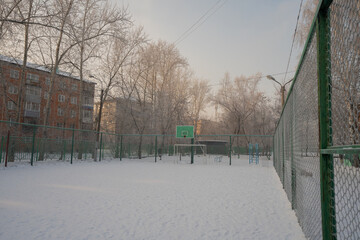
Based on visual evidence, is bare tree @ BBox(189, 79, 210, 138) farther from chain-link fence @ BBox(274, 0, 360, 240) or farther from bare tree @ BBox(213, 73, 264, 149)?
chain-link fence @ BBox(274, 0, 360, 240)

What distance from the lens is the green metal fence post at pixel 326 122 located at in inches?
71.2

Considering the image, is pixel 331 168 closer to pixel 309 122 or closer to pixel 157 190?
pixel 309 122

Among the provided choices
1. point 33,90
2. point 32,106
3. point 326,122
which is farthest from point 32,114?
point 326,122

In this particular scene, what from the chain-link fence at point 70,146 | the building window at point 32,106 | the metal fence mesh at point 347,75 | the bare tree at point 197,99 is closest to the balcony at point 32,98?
the building window at point 32,106

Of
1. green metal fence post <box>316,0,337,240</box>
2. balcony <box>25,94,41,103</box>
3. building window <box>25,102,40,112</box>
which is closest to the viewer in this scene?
green metal fence post <box>316,0,337,240</box>

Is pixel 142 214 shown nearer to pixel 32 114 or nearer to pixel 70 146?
pixel 70 146

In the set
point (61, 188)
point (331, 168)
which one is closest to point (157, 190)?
point (61, 188)

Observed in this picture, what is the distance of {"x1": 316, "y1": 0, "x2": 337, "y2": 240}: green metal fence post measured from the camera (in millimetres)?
1808

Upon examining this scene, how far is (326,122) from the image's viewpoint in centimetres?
183

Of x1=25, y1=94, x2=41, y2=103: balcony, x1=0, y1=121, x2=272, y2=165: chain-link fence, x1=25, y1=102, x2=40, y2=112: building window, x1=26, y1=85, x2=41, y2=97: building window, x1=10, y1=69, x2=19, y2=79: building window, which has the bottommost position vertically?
x1=0, y1=121, x2=272, y2=165: chain-link fence

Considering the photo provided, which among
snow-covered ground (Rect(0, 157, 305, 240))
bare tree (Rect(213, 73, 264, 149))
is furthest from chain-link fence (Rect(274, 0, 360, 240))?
bare tree (Rect(213, 73, 264, 149))

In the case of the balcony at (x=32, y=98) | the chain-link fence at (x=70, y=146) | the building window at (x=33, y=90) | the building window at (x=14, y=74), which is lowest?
the chain-link fence at (x=70, y=146)

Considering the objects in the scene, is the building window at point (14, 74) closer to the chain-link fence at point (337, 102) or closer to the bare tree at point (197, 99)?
Result: the bare tree at point (197, 99)

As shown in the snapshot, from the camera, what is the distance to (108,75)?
22109 millimetres
